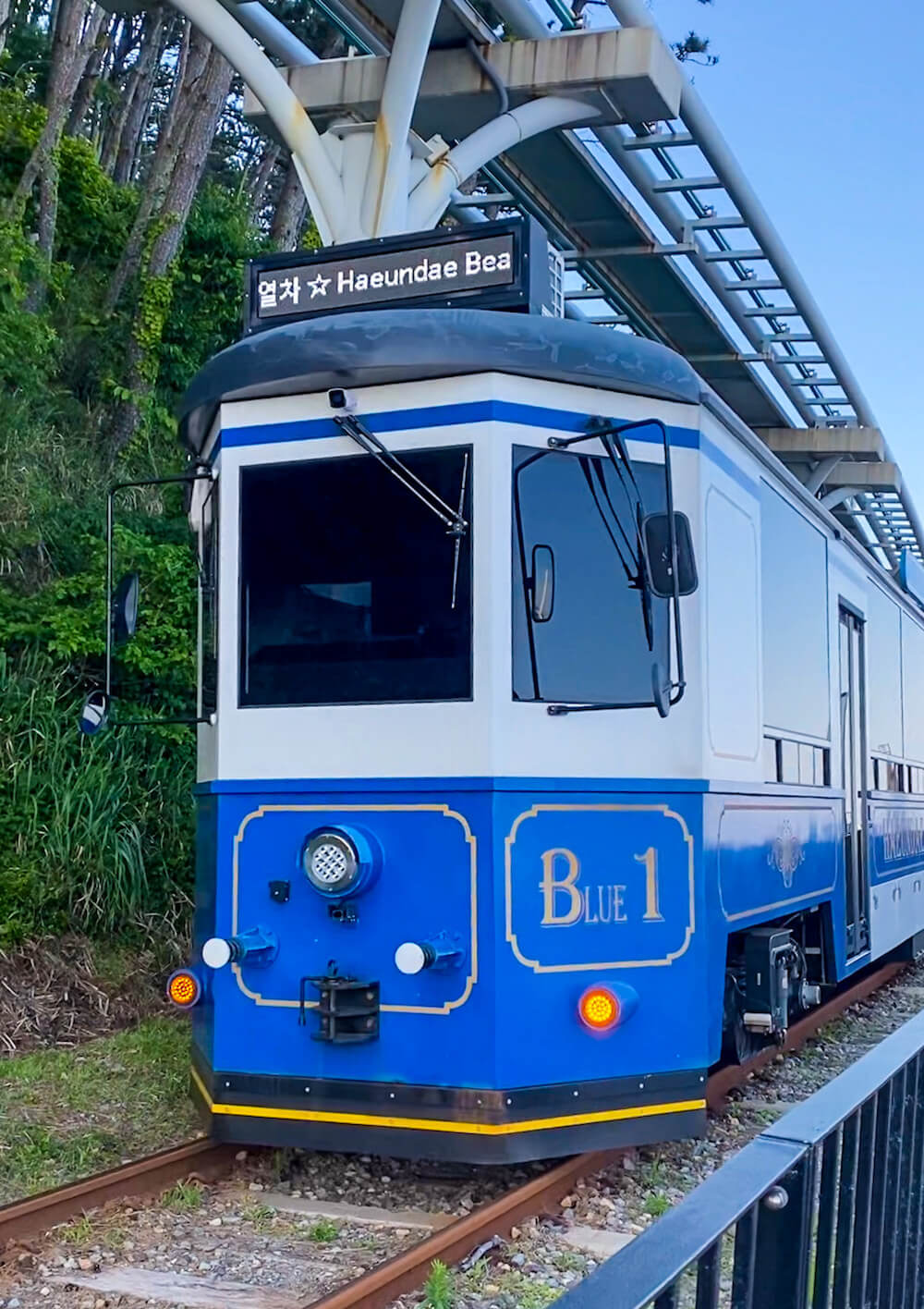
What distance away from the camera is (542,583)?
5.15 m

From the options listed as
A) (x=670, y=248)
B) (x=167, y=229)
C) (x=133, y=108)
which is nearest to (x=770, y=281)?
(x=670, y=248)

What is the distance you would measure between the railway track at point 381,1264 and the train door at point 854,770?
322 centimetres

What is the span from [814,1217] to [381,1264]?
8.01 feet

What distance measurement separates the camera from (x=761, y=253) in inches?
500

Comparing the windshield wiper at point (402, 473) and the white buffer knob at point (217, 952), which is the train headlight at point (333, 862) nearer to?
the white buffer knob at point (217, 952)

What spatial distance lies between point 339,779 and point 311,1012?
83cm

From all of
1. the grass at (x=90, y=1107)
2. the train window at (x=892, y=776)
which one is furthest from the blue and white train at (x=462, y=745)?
the train window at (x=892, y=776)

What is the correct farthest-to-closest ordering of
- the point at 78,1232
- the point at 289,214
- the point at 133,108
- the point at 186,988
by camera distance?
the point at 133,108
the point at 289,214
the point at 186,988
the point at 78,1232

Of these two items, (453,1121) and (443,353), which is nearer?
(453,1121)

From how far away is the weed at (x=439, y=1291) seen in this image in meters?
3.96

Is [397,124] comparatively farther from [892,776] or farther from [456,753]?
[456,753]

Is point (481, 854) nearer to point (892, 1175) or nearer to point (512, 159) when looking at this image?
point (892, 1175)

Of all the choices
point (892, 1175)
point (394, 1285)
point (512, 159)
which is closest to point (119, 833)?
point (394, 1285)

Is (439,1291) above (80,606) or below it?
below
